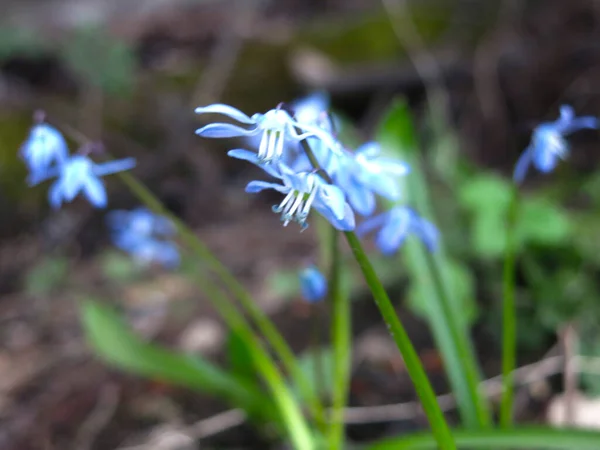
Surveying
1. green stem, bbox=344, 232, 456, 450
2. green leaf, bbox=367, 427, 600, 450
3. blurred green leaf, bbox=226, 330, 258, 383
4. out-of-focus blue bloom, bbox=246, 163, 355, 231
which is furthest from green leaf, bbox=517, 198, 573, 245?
out-of-focus blue bloom, bbox=246, 163, 355, 231

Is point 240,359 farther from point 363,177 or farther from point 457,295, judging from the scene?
point 363,177

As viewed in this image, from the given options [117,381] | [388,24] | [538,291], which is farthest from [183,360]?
[388,24]

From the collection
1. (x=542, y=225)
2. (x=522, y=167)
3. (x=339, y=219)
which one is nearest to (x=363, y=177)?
(x=339, y=219)

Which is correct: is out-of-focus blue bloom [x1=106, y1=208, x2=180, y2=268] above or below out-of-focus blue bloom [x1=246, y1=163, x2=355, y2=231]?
below

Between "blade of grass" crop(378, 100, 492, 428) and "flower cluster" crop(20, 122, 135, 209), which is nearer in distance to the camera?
"flower cluster" crop(20, 122, 135, 209)

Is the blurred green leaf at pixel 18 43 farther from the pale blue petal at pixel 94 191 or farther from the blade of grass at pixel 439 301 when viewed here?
the pale blue petal at pixel 94 191

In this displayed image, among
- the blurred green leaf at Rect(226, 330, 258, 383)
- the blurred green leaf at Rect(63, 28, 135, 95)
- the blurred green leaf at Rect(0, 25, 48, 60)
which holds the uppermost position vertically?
the blurred green leaf at Rect(0, 25, 48, 60)

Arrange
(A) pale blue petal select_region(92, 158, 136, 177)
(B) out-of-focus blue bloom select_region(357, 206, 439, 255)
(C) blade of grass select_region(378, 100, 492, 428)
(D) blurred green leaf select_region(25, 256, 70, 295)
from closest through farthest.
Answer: (A) pale blue petal select_region(92, 158, 136, 177)
(B) out-of-focus blue bloom select_region(357, 206, 439, 255)
(C) blade of grass select_region(378, 100, 492, 428)
(D) blurred green leaf select_region(25, 256, 70, 295)

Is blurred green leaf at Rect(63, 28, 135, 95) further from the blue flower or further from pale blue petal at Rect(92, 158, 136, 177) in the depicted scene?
the blue flower
